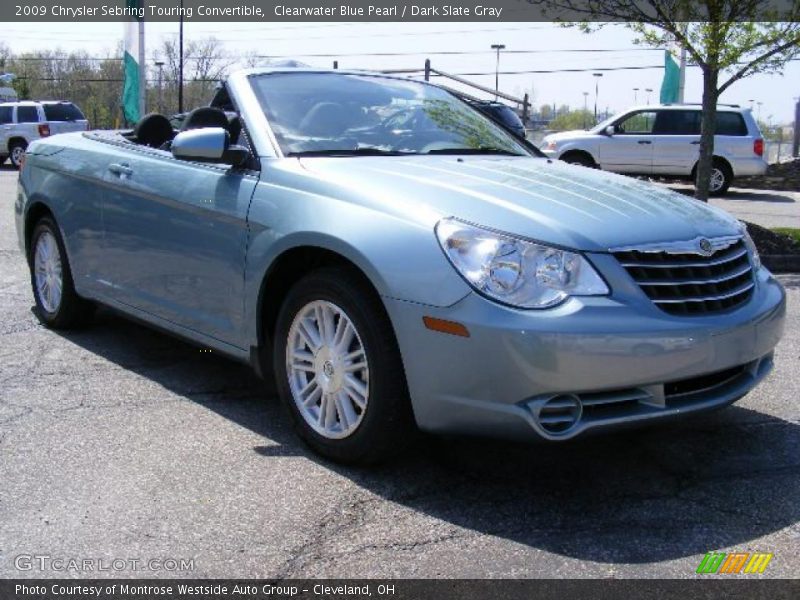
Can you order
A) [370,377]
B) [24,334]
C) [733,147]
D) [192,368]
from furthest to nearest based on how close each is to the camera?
[733,147]
[24,334]
[192,368]
[370,377]

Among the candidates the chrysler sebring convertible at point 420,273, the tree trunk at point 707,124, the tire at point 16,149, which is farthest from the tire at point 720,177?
the tire at point 16,149

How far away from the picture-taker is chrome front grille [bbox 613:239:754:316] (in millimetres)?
3322

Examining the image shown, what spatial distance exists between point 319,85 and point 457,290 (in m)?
1.91

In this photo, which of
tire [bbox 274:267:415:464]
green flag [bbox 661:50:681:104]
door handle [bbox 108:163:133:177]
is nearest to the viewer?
tire [bbox 274:267:415:464]

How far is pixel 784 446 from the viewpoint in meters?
4.01

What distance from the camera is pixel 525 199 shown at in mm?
3584

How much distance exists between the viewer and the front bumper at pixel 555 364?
123 inches

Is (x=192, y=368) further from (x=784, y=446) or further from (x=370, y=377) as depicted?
(x=784, y=446)

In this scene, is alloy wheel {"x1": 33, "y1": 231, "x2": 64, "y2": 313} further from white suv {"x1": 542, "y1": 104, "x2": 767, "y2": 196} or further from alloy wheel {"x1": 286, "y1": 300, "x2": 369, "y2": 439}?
white suv {"x1": 542, "y1": 104, "x2": 767, "y2": 196}

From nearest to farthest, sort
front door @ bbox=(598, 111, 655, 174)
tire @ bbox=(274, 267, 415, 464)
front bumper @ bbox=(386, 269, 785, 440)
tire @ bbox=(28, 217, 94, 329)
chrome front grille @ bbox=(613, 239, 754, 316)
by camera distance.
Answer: front bumper @ bbox=(386, 269, 785, 440) < chrome front grille @ bbox=(613, 239, 754, 316) < tire @ bbox=(274, 267, 415, 464) < tire @ bbox=(28, 217, 94, 329) < front door @ bbox=(598, 111, 655, 174)

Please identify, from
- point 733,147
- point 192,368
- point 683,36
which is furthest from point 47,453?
point 733,147

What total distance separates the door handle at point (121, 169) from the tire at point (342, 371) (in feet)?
5.11

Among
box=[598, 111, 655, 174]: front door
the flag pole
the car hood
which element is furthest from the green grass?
the flag pole

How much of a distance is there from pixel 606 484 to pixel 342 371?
110 cm
